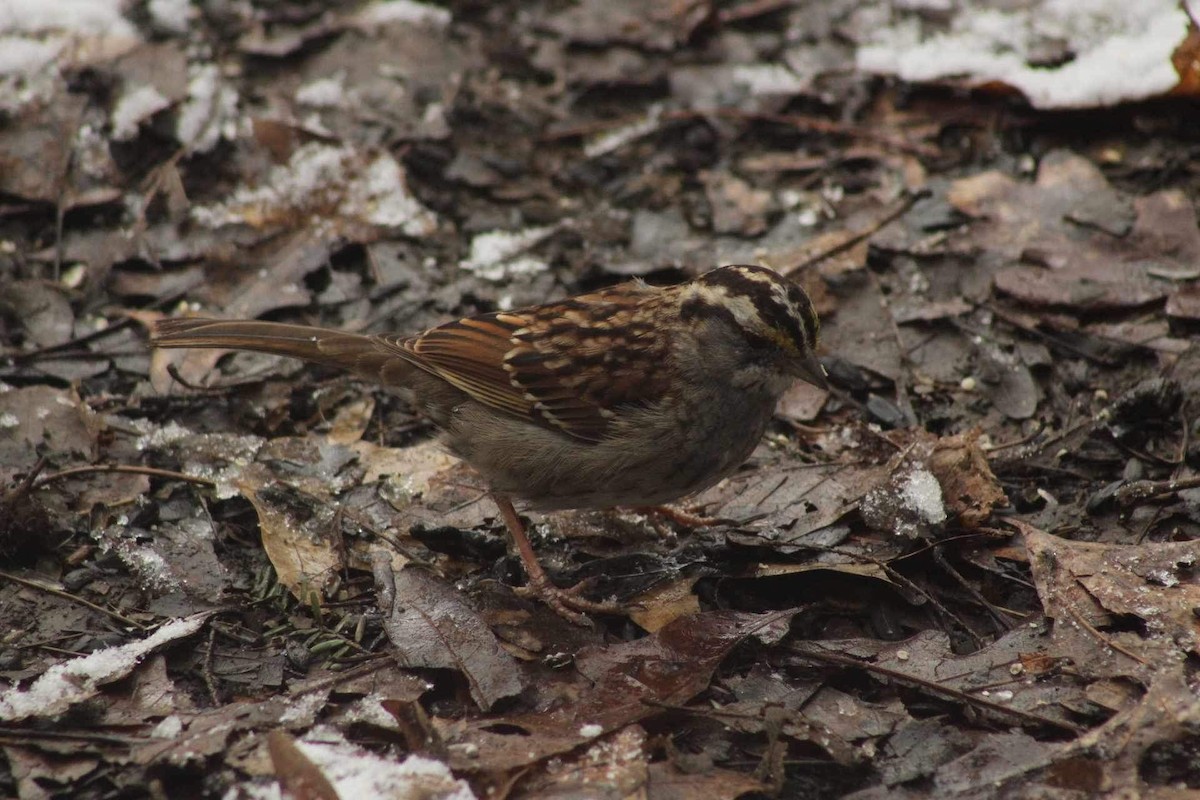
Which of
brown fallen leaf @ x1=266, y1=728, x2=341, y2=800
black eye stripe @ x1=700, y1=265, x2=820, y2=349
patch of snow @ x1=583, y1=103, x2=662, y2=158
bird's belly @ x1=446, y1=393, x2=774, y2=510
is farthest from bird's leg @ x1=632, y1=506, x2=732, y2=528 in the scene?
patch of snow @ x1=583, y1=103, x2=662, y2=158

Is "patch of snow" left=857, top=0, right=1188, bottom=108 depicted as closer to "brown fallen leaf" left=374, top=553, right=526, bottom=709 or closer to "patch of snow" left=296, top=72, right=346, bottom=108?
"patch of snow" left=296, top=72, right=346, bottom=108

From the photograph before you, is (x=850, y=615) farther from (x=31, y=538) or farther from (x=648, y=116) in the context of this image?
(x=648, y=116)

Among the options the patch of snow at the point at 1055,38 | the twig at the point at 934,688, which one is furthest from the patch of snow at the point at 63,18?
the twig at the point at 934,688

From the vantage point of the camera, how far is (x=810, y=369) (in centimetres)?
449

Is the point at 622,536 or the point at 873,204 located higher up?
the point at 873,204

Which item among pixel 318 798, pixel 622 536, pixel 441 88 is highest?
pixel 441 88

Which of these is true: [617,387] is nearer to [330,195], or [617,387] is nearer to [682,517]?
[682,517]

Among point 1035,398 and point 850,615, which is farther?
point 1035,398

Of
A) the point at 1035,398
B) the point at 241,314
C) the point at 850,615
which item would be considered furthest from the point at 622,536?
the point at 241,314

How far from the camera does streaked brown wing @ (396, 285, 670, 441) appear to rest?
460 cm

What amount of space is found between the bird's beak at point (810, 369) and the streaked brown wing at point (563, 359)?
49 centimetres

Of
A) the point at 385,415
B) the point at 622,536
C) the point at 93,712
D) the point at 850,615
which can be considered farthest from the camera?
the point at 385,415

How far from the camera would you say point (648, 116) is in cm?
723

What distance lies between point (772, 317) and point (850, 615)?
3.56 feet
